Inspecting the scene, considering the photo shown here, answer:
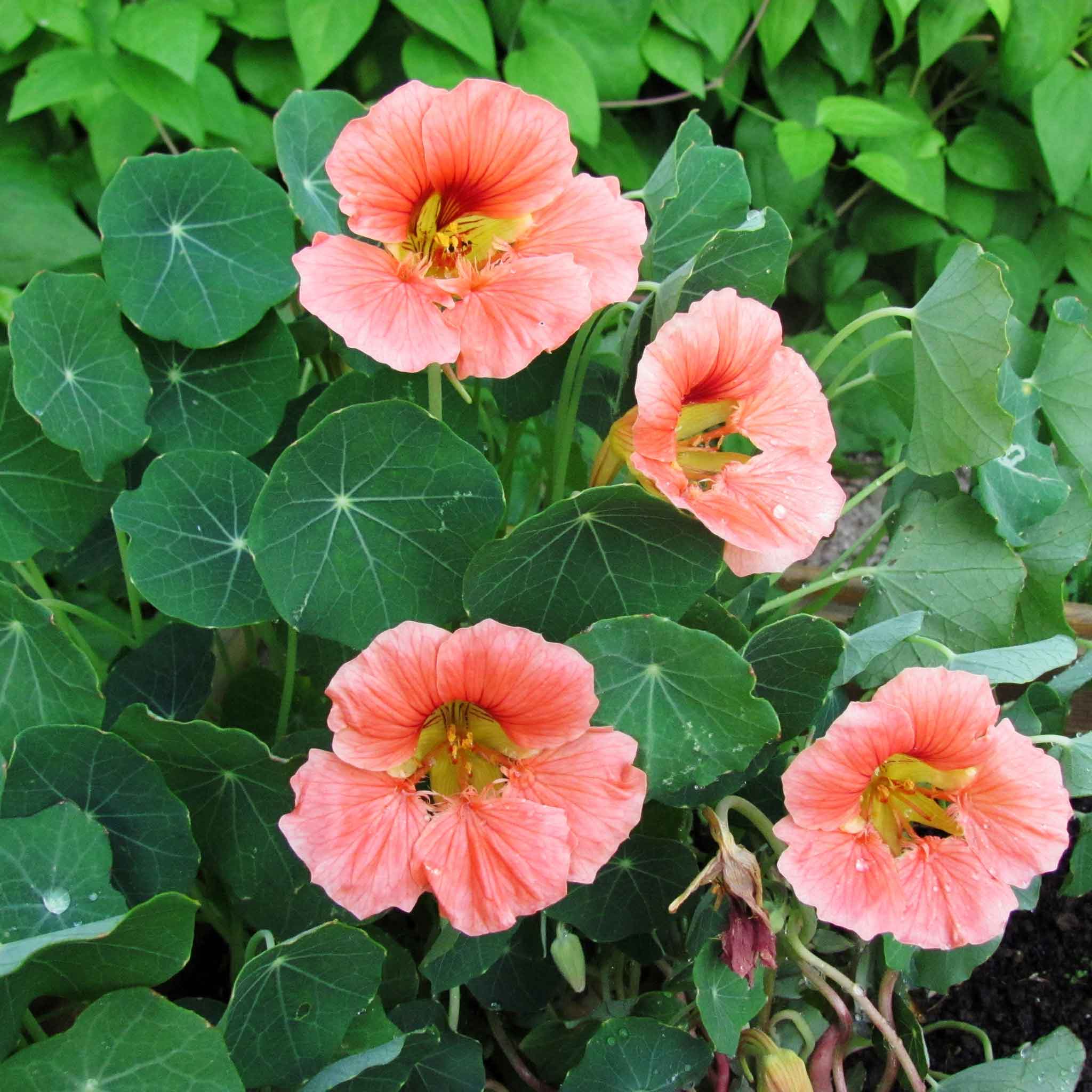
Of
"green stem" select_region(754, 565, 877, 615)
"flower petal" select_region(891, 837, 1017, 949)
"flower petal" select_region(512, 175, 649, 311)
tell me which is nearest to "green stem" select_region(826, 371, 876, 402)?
"green stem" select_region(754, 565, 877, 615)

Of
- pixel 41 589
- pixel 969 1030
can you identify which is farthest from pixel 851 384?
pixel 41 589

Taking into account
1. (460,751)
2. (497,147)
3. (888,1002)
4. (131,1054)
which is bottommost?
(888,1002)

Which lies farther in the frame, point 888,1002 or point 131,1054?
point 888,1002

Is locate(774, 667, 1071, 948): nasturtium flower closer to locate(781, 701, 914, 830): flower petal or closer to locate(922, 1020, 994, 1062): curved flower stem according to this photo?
locate(781, 701, 914, 830): flower petal

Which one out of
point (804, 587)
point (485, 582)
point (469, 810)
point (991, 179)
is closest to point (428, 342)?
point (485, 582)

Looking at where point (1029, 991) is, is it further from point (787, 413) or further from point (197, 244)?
point (197, 244)

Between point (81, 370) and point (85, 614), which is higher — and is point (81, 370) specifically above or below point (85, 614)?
above
